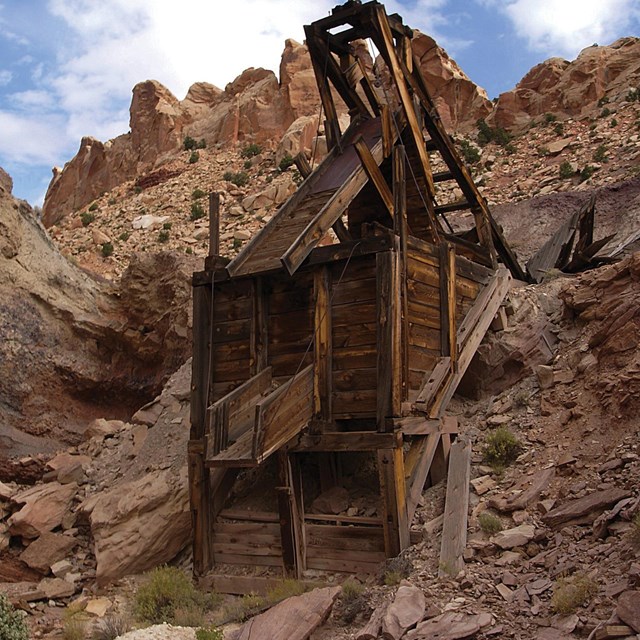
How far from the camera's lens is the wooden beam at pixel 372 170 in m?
9.52

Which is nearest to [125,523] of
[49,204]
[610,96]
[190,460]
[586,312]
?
[190,460]

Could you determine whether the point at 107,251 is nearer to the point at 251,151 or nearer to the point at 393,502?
the point at 251,151

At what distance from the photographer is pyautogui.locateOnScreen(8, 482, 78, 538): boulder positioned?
1062 cm

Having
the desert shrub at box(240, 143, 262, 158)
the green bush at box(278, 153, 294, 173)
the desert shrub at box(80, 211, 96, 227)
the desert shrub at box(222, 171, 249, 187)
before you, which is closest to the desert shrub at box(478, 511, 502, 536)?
the green bush at box(278, 153, 294, 173)

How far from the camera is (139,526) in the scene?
998 centimetres

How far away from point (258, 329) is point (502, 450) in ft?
11.7

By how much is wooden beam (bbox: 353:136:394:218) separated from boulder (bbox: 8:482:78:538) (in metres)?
6.89

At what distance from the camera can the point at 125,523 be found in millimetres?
10008

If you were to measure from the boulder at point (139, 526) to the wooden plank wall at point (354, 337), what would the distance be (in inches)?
122

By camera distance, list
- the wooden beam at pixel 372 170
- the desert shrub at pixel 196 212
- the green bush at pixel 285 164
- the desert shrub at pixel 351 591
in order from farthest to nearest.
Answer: the green bush at pixel 285 164 < the desert shrub at pixel 196 212 < the wooden beam at pixel 372 170 < the desert shrub at pixel 351 591

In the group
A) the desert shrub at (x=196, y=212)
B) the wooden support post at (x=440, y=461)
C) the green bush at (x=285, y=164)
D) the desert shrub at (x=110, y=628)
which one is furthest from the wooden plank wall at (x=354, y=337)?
the green bush at (x=285, y=164)

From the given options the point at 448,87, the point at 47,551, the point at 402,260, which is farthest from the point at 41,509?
the point at 448,87

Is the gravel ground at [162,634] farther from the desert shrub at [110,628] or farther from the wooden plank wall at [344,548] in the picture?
the wooden plank wall at [344,548]

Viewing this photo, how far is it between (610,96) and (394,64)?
28475 millimetres
